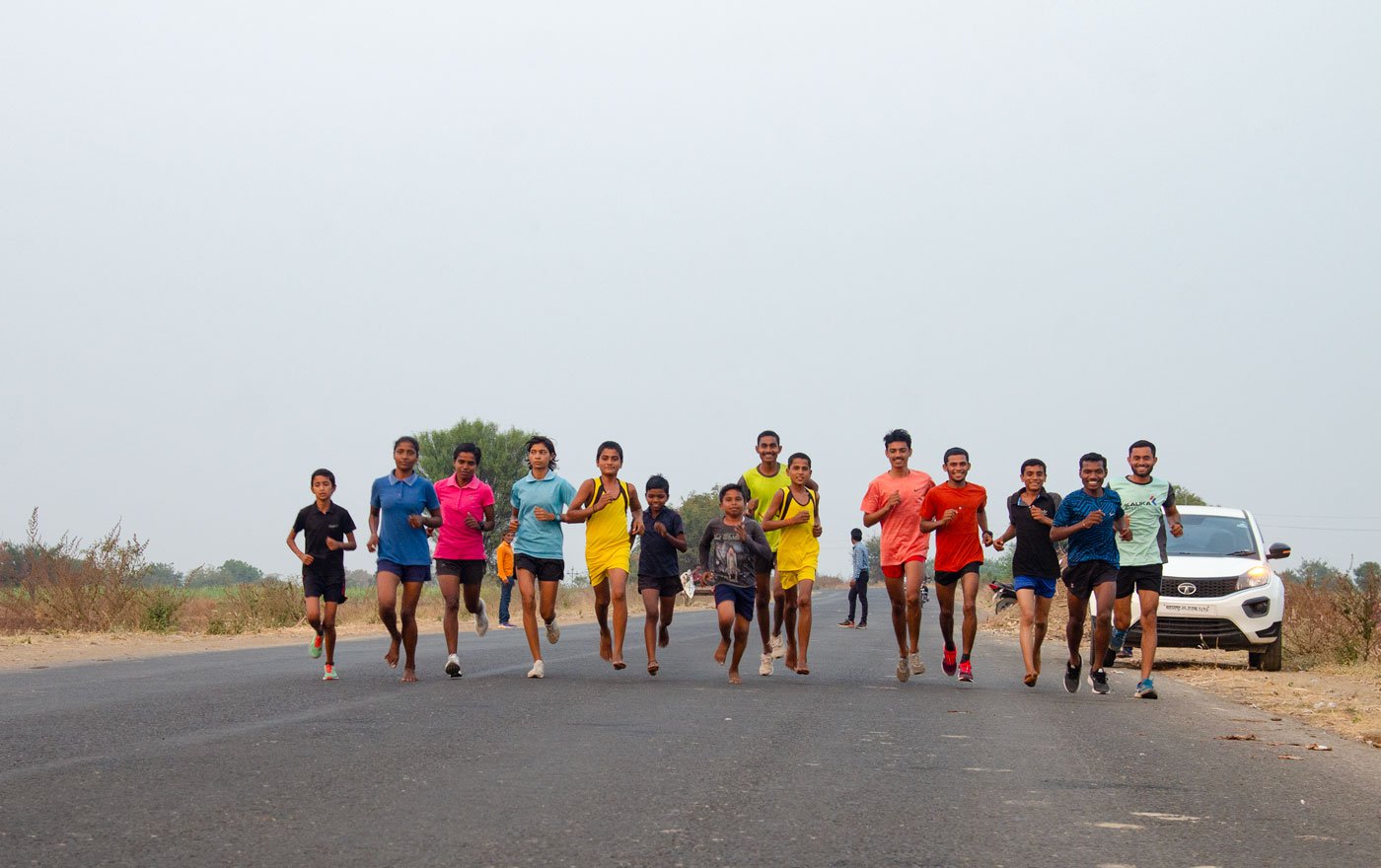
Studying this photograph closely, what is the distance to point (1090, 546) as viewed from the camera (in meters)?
12.9

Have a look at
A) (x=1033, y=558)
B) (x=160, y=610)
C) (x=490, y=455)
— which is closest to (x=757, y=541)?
(x=1033, y=558)

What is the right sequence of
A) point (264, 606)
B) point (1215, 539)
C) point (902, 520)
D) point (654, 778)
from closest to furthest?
point (654, 778)
point (902, 520)
point (1215, 539)
point (264, 606)

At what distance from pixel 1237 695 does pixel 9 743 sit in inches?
418

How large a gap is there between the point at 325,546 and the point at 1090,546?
22.1 feet

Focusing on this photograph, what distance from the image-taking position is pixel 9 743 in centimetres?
813

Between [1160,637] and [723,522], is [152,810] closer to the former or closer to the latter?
[723,522]

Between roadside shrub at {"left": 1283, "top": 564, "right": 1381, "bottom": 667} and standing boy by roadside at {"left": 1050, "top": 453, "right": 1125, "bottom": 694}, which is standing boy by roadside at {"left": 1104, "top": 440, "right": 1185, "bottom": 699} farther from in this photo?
roadside shrub at {"left": 1283, "top": 564, "right": 1381, "bottom": 667}

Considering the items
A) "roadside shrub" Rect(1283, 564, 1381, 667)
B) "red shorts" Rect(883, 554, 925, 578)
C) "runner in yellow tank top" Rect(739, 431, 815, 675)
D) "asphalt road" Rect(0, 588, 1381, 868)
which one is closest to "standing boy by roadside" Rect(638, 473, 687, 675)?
"runner in yellow tank top" Rect(739, 431, 815, 675)

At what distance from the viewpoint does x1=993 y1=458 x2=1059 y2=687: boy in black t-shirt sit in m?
12.9

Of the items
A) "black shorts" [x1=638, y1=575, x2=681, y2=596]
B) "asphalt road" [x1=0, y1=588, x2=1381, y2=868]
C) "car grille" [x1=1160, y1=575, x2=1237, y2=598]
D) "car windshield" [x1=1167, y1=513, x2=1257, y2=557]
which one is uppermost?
"car windshield" [x1=1167, y1=513, x2=1257, y2=557]

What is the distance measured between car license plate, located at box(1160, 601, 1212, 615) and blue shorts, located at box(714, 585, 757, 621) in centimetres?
572

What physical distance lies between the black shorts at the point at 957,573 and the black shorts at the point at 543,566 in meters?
3.37

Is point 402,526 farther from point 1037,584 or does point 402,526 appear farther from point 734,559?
point 1037,584

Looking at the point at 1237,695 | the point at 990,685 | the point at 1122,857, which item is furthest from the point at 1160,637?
the point at 1122,857
